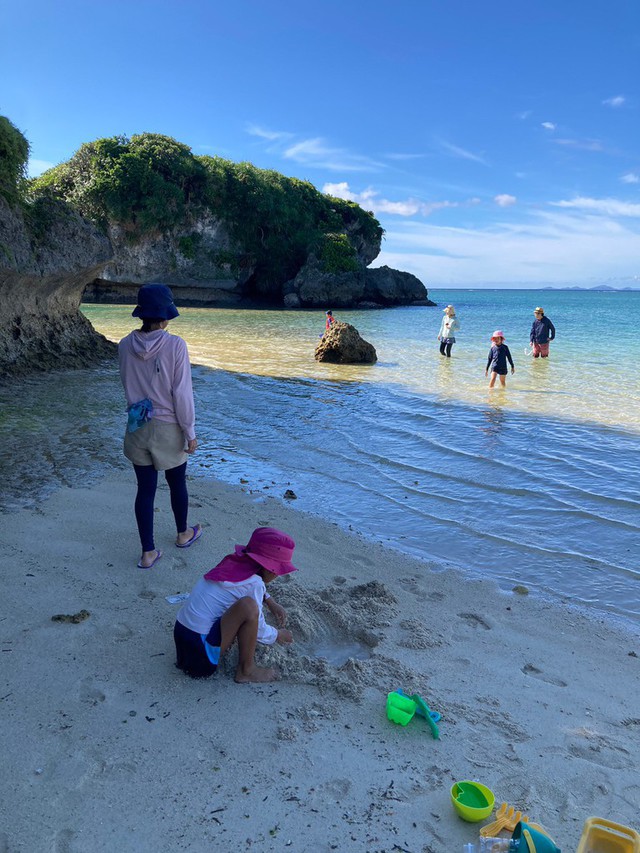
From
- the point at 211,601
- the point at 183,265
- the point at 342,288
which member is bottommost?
the point at 211,601

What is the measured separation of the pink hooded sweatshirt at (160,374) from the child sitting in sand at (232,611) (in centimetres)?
138

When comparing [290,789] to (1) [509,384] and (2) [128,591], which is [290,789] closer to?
(2) [128,591]

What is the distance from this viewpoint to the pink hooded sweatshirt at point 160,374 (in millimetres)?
4020

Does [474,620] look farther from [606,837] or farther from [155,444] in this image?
[155,444]

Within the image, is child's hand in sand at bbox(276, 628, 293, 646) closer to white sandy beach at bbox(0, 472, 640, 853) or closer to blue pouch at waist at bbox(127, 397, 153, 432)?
white sandy beach at bbox(0, 472, 640, 853)

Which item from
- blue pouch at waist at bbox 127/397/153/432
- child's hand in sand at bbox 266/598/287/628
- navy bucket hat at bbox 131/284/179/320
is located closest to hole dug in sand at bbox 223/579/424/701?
child's hand in sand at bbox 266/598/287/628

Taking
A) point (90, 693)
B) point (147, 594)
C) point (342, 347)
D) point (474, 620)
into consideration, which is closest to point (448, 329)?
point (342, 347)

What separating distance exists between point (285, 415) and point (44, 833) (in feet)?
26.8

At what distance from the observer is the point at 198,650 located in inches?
118

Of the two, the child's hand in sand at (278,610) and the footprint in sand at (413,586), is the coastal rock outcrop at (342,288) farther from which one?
the child's hand in sand at (278,610)

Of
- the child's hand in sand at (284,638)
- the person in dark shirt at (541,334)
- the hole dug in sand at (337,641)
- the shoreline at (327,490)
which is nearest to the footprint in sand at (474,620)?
the hole dug in sand at (337,641)

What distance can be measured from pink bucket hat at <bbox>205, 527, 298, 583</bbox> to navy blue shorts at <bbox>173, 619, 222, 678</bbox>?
24cm

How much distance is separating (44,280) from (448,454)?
7.88 metres

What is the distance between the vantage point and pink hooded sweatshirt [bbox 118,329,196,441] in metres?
4.02
